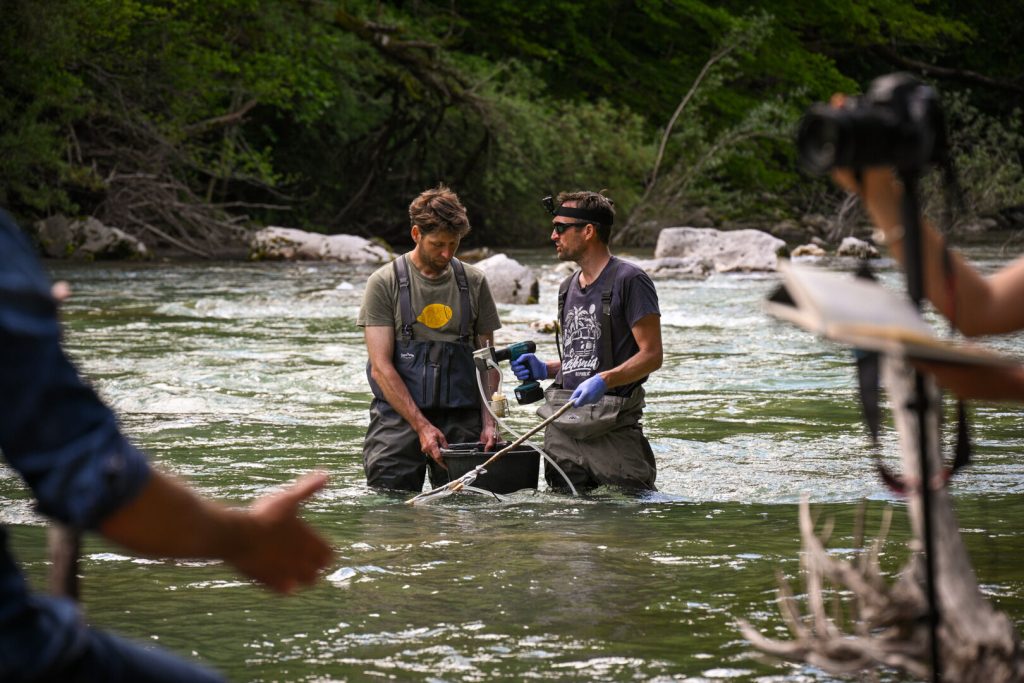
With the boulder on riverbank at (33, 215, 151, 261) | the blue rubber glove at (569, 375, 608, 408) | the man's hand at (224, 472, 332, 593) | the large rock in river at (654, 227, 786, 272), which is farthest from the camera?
the boulder on riverbank at (33, 215, 151, 261)

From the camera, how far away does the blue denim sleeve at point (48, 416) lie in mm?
1838

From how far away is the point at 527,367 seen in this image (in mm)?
6902

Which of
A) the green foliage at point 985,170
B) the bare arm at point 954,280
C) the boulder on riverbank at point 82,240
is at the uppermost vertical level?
the green foliage at point 985,170

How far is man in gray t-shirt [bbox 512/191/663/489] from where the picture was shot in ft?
22.0

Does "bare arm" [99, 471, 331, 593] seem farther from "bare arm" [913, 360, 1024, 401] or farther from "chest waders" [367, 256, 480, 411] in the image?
"chest waders" [367, 256, 480, 411]

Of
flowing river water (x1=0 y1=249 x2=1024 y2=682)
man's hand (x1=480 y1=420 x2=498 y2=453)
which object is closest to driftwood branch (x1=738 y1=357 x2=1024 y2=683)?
flowing river water (x1=0 y1=249 x2=1024 y2=682)

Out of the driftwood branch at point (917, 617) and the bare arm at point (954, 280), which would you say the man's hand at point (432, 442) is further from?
the bare arm at point (954, 280)

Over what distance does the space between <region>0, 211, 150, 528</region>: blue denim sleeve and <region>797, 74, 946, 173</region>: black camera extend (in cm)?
114

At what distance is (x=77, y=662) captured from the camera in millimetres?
1953

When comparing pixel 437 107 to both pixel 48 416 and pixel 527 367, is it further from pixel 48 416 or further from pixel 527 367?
pixel 48 416

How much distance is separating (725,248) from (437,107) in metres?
7.16

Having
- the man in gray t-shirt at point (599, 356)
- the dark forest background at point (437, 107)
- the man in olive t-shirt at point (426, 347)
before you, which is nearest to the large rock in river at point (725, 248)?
the dark forest background at point (437, 107)

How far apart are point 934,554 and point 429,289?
4776 millimetres

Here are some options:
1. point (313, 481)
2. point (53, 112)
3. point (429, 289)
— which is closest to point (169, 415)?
point (429, 289)
